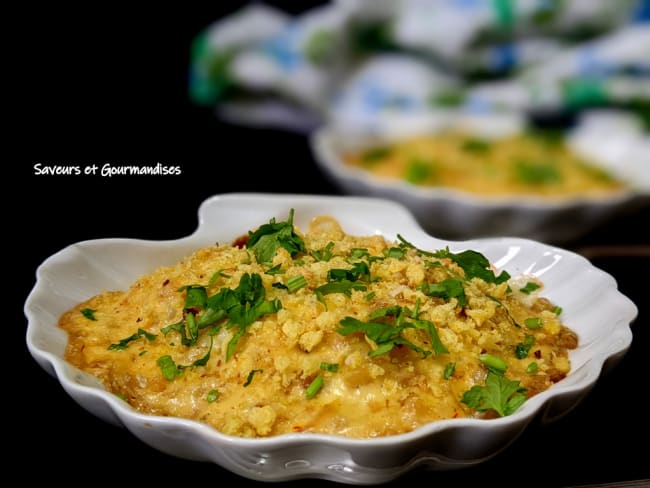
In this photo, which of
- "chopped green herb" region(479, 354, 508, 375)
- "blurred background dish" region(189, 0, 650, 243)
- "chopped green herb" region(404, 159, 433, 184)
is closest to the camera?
"chopped green herb" region(479, 354, 508, 375)

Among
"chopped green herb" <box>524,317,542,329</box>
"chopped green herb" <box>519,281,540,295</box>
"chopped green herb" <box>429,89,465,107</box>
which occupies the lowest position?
"chopped green herb" <box>429,89,465,107</box>

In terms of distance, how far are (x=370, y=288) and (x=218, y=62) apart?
2992 millimetres

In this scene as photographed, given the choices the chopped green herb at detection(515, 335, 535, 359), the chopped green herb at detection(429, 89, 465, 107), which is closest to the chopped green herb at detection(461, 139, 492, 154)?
the chopped green herb at detection(429, 89, 465, 107)

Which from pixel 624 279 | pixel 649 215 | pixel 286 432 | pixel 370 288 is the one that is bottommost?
pixel 649 215

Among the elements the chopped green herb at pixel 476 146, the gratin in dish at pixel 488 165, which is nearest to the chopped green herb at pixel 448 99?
the gratin in dish at pixel 488 165

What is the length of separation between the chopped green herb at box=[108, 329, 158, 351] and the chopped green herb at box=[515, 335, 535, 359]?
Answer: 2.43 feet

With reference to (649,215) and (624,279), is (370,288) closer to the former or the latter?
(624,279)

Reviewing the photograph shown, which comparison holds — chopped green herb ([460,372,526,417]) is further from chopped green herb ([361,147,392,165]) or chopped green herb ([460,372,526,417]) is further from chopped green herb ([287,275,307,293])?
chopped green herb ([361,147,392,165])

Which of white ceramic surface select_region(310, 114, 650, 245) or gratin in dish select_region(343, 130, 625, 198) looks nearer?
white ceramic surface select_region(310, 114, 650, 245)

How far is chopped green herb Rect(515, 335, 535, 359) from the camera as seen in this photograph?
1.72 meters

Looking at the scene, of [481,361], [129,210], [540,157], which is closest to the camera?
[481,361]

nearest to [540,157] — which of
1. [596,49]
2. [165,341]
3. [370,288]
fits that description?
[596,49]

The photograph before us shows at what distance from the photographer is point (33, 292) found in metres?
1.82

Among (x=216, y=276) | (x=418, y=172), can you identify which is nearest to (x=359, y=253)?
(x=216, y=276)
